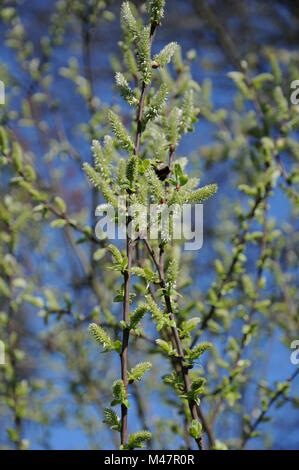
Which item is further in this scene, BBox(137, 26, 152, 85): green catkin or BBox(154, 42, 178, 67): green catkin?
BBox(154, 42, 178, 67): green catkin

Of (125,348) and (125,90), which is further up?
(125,90)

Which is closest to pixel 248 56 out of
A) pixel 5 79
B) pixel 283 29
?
pixel 283 29

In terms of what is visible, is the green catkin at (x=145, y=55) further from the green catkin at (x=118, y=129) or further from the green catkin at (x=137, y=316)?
the green catkin at (x=137, y=316)

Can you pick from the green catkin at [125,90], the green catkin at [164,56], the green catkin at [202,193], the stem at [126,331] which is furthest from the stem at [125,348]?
the green catkin at [164,56]

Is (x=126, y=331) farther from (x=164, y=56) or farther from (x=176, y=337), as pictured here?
(x=164, y=56)

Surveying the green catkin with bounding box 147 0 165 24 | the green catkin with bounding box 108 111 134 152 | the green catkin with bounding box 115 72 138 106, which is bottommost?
the green catkin with bounding box 108 111 134 152

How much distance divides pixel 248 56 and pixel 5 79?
225 centimetres

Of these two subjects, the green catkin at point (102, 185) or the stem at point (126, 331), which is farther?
the green catkin at point (102, 185)

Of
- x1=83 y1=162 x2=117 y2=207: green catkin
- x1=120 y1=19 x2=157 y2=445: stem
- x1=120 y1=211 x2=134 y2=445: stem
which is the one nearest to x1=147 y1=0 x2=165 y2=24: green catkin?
x1=120 y1=19 x2=157 y2=445: stem

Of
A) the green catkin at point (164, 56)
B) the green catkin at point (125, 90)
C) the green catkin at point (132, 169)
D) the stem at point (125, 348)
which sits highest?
the green catkin at point (164, 56)

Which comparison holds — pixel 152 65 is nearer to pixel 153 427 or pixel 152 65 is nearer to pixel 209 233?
pixel 153 427

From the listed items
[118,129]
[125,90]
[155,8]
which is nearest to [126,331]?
[118,129]

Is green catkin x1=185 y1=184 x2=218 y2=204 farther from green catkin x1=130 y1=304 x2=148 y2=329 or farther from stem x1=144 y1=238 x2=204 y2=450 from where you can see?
green catkin x1=130 y1=304 x2=148 y2=329

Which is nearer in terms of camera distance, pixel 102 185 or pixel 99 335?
pixel 99 335
